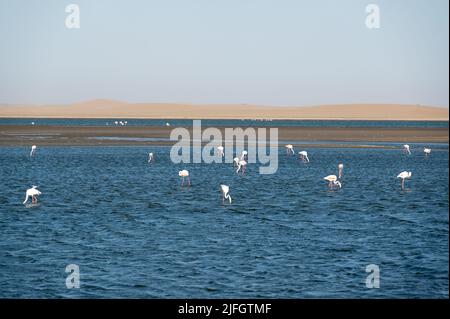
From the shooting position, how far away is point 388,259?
21.9 metres

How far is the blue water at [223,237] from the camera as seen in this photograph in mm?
19078

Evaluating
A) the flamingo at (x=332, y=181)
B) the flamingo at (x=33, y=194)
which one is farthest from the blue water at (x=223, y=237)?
the flamingo at (x=33, y=194)

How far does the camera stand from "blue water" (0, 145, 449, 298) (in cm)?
1908

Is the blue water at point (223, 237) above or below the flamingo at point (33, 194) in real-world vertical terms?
below

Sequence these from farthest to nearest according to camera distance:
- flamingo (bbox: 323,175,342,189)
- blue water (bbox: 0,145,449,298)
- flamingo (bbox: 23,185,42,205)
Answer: flamingo (bbox: 323,175,342,189) → flamingo (bbox: 23,185,42,205) → blue water (bbox: 0,145,449,298)

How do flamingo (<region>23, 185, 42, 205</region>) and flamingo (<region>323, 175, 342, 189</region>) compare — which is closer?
flamingo (<region>23, 185, 42, 205</region>)

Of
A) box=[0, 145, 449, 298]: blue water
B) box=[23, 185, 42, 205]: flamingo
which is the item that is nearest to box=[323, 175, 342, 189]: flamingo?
box=[0, 145, 449, 298]: blue water

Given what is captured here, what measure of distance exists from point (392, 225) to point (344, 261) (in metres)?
6.48

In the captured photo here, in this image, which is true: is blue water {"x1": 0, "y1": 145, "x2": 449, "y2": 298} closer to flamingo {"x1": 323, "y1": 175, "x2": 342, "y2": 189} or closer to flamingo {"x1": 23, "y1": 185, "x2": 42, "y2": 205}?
flamingo {"x1": 323, "y1": 175, "x2": 342, "y2": 189}

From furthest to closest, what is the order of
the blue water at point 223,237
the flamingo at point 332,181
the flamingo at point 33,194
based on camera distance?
the flamingo at point 332,181 → the flamingo at point 33,194 → the blue water at point 223,237

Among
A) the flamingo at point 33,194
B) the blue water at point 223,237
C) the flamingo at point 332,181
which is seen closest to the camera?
the blue water at point 223,237

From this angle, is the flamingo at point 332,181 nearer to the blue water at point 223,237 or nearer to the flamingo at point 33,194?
the blue water at point 223,237
